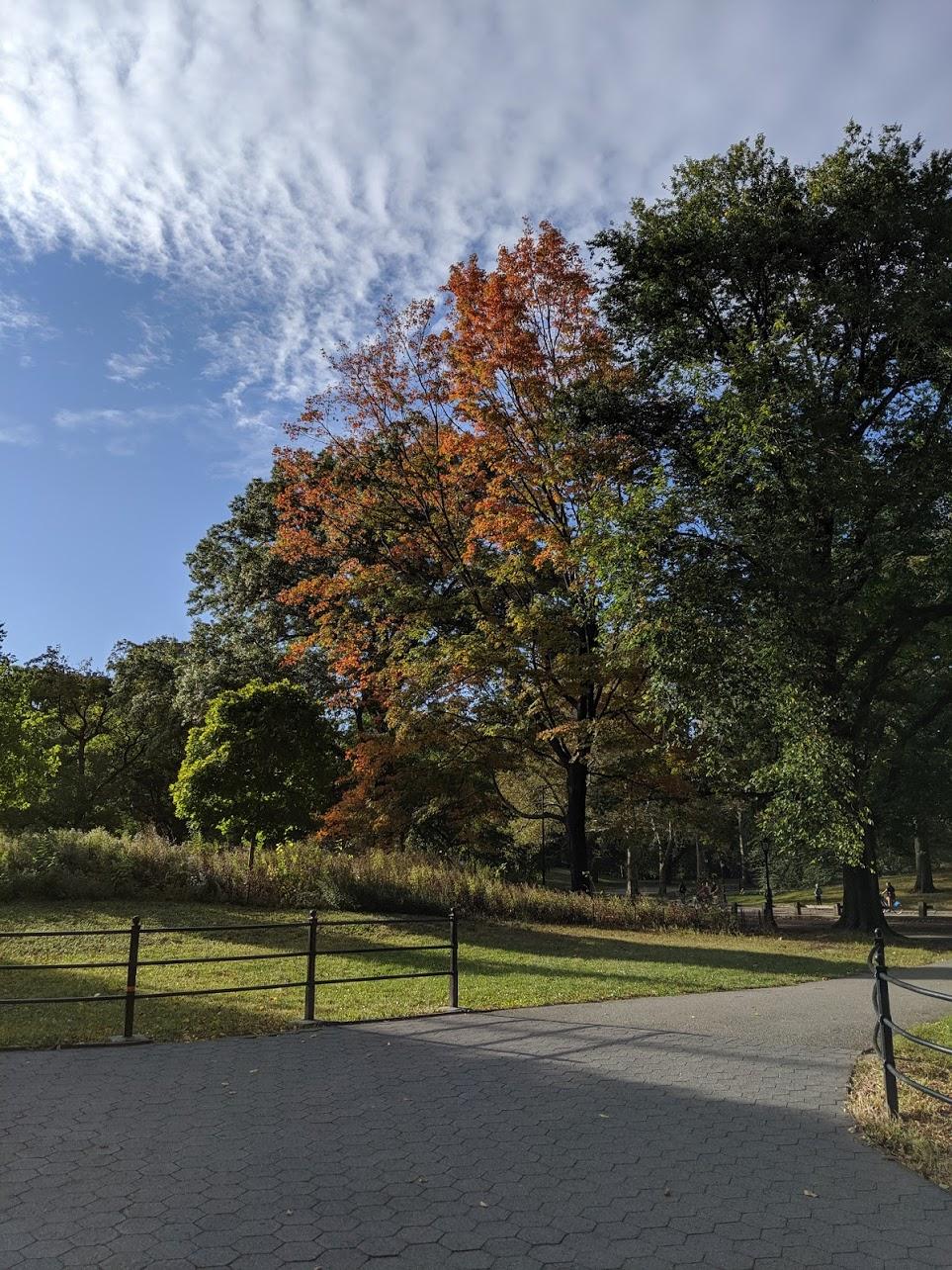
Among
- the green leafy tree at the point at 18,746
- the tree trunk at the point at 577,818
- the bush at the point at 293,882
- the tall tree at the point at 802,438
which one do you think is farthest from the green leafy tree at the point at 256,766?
the tall tree at the point at 802,438

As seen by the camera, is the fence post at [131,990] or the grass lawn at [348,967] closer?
the fence post at [131,990]

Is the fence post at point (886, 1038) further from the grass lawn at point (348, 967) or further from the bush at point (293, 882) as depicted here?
the bush at point (293, 882)

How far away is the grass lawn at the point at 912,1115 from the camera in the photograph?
16.5 feet

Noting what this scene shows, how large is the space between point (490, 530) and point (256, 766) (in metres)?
8.50

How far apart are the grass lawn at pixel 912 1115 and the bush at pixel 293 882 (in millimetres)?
12211

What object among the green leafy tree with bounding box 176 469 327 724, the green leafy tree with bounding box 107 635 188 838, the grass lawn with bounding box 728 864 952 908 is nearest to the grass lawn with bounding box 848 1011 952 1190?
the green leafy tree with bounding box 176 469 327 724

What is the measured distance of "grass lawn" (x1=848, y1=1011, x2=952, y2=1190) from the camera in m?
5.04

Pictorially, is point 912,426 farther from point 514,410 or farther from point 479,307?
point 479,307

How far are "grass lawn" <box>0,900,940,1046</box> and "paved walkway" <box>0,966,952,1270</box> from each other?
1618 millimetres

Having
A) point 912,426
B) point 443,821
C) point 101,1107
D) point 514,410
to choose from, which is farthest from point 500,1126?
point 443,821

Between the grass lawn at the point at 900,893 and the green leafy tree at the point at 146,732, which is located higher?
the green leafy tree at the point at 146,732

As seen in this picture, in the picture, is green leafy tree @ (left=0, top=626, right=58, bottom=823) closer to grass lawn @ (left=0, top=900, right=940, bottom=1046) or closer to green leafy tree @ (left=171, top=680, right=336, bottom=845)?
green leafy tree @ (left=171, top=680, right=336, bottom=845)

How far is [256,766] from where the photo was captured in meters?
21.3

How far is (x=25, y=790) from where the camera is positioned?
2216cm
